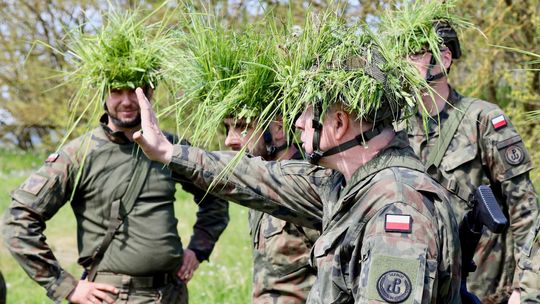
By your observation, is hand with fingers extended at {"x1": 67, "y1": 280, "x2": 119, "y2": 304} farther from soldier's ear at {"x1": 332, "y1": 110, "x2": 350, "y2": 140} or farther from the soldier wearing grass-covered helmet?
soldier's ear at {"x1": 332, "y1": 110, "x2": 350, "y2": 140}

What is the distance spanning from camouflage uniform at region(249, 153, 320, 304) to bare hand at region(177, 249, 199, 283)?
3.61 ft

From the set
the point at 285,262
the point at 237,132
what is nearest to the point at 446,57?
the point at 237,132

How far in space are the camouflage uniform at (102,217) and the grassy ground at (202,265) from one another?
10.1ft

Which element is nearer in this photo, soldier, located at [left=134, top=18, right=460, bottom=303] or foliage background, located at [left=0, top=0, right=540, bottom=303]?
soldier, located at [left=134, top=18, right=460, bottom=303]

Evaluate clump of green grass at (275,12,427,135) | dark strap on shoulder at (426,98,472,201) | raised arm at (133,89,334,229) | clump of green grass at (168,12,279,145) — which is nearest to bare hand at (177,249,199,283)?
clump of green grass at (168,12,279,145)

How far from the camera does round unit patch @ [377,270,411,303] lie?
273 centimetres

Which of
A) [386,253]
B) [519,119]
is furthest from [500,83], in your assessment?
[386,253]

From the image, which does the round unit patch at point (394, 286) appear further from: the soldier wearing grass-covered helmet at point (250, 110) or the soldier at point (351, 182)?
the soldier wearing grass-covered helmet at point (250, 110)

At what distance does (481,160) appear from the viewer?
468 cm

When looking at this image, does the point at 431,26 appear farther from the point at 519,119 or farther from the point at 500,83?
the point at 500,83

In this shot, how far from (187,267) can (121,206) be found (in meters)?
0.61

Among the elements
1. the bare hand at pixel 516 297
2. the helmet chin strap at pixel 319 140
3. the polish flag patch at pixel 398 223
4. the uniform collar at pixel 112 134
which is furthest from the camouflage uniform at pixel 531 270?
the uniform collar at pixel 112 134

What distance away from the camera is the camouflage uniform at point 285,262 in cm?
423

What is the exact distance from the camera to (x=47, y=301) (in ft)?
28.8
